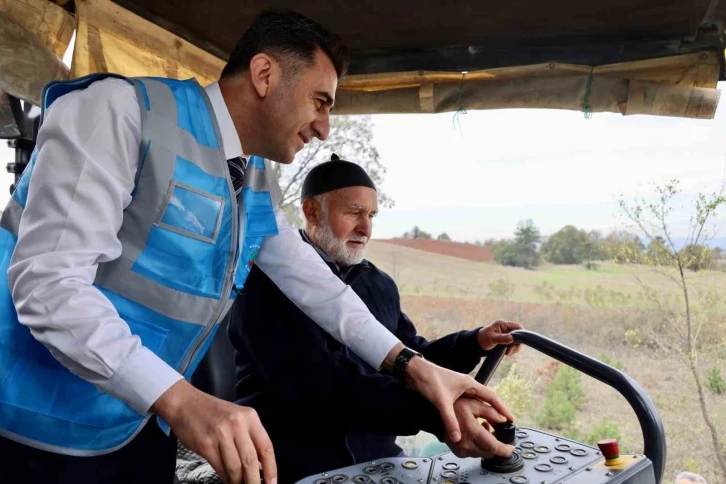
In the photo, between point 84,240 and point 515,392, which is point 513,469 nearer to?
point 84,240

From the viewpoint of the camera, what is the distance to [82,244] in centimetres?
92

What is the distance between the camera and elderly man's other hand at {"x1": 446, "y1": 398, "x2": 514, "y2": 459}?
1201 mm

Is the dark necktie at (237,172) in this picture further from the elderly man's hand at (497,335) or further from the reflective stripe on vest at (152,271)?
the elderly man's hand at (497,335)

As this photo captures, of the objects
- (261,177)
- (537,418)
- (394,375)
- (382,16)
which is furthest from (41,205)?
(537,418)

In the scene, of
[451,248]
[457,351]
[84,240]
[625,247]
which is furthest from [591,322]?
[84,240]

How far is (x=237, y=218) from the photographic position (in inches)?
50.1

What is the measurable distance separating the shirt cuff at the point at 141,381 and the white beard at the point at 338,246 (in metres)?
1.41

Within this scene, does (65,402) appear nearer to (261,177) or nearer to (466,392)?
(261,177)

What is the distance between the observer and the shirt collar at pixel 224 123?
4.15 ft

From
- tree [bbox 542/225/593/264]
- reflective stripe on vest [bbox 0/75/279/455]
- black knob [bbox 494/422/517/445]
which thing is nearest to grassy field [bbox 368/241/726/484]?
tree [bbox 542/225/593/264]

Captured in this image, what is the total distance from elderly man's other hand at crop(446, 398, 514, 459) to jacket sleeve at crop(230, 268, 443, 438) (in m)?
0.14

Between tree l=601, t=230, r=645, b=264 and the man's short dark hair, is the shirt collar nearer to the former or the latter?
the man's short dark hair

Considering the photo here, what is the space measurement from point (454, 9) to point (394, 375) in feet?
4.01

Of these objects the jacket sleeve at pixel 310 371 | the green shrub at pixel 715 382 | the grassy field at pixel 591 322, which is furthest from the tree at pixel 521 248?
the jacket sleeve at pixel 310 371
